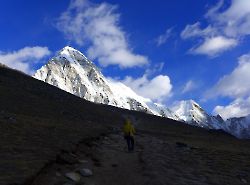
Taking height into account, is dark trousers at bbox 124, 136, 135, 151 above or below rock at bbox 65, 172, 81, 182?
above

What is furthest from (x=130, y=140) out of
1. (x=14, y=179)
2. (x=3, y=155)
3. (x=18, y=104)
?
(x=18, y=104)

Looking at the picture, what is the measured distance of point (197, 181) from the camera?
2761 cm

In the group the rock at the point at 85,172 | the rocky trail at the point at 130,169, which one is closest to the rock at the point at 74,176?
the rocky trail at the point at 130,169

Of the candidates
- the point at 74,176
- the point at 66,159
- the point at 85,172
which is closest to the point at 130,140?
the point at 66,159

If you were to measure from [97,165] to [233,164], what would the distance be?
13871 millimetres

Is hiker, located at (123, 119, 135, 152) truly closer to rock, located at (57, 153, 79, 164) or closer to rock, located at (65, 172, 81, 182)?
rock, located at (57, 153, 79, 164)

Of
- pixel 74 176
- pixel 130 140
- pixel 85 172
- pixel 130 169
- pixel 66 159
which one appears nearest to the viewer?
pixel 74 176

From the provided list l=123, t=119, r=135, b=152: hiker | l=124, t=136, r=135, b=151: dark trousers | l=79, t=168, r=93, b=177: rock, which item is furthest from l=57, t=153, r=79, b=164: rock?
l=123, t=119, r=135, b=152: hiker

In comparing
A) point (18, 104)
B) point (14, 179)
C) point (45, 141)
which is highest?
point (18, 104)

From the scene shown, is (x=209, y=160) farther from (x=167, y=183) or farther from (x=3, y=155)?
(x=3, y=155)

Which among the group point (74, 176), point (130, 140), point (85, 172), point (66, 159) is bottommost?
point (74, 176)

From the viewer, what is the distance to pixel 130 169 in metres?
29.3

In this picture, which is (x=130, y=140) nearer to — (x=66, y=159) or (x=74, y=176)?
(x=66, y=159)

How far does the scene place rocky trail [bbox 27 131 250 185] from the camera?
83.5ft
